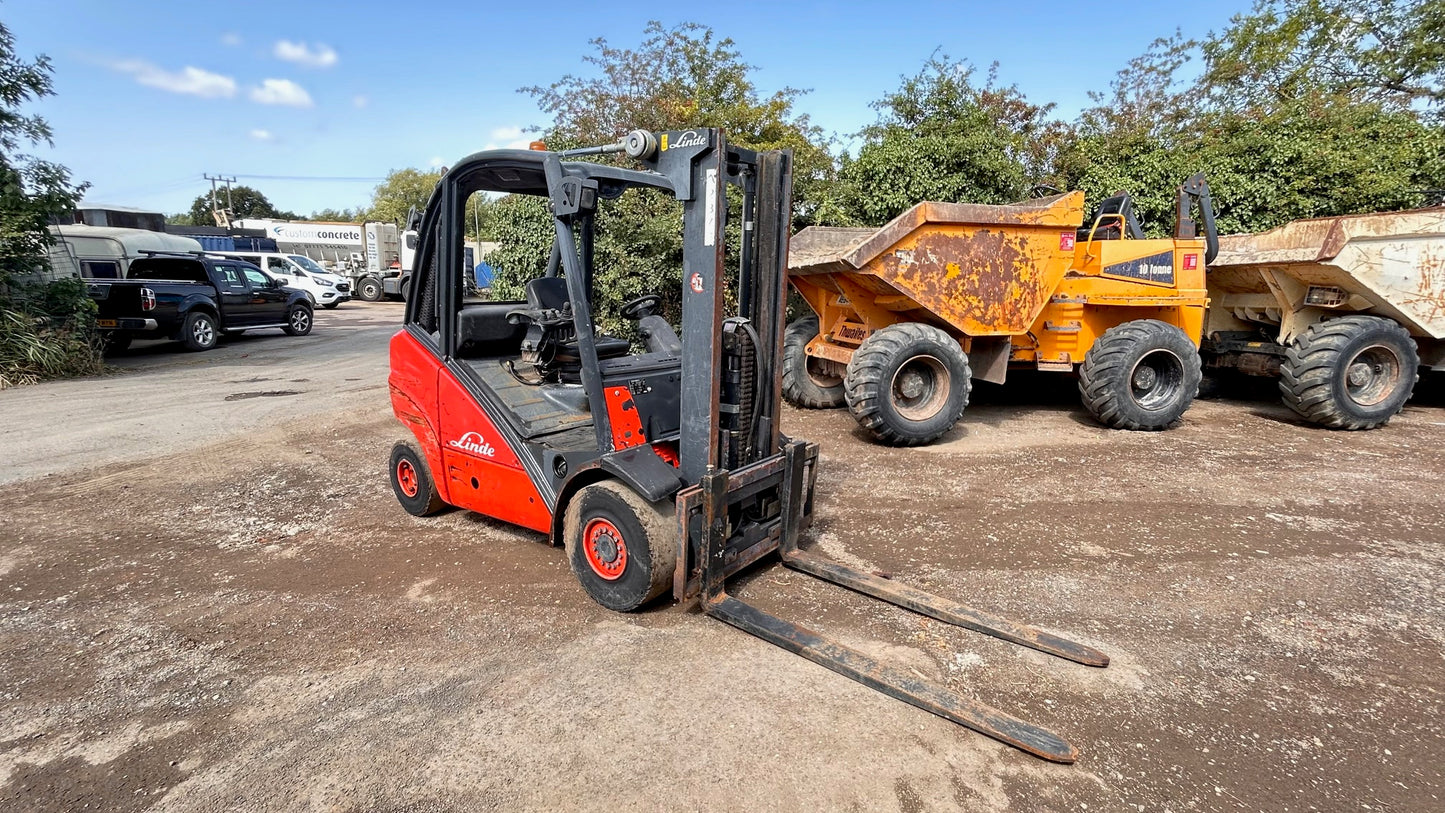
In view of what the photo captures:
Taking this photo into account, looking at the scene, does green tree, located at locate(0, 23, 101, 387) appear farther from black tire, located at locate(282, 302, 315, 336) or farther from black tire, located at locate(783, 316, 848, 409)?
black tire, located at locate(783, 316, 848, 409)

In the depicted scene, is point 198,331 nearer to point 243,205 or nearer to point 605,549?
point 605,549

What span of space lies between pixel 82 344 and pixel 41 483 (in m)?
6.92

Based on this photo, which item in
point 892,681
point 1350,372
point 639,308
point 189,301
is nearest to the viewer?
point 892,681

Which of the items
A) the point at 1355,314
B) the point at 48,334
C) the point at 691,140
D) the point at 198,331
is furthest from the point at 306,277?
the point at 1355,314

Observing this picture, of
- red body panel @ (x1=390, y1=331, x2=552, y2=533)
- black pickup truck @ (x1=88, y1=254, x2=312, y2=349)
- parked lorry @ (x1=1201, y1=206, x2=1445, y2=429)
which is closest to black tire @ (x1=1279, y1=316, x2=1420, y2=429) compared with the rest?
parked lorry @ (x1=1201, y1=206, x2=1445, y2=429)

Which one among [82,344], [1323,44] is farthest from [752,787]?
[1323,44]

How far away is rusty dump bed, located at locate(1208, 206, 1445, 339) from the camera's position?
763cm

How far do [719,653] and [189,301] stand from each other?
15.0 m

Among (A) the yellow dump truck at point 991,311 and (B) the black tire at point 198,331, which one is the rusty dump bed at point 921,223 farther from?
(B) the black tire at point 198,331

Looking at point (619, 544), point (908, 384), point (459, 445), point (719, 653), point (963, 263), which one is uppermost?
point (963, 263)

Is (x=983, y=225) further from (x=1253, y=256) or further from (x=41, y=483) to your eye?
(x=41, y=483)

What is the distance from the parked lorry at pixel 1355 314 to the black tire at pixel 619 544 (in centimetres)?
768

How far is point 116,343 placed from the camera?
528 inches

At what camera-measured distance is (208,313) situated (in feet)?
47.5
